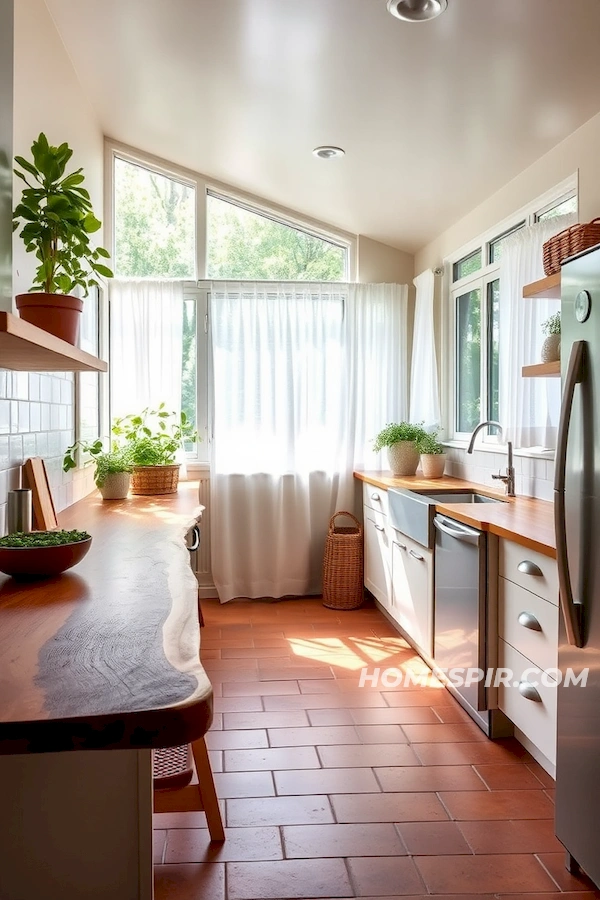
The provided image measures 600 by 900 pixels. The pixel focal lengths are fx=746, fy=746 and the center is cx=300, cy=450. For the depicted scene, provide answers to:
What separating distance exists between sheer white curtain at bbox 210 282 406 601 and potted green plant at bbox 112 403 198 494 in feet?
1.00

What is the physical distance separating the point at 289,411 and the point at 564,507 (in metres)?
3.21

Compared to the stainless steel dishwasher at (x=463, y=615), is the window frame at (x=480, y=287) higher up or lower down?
higher up

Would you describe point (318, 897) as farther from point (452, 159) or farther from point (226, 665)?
point (452, 159)

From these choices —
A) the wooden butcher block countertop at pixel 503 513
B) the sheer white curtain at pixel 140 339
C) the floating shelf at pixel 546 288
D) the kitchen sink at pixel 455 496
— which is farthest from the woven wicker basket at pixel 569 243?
the sheer white curtain at pixel 140 339

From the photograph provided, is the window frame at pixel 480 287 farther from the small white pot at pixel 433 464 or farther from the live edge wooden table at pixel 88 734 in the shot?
the live edge wooden table at pixel 88 734

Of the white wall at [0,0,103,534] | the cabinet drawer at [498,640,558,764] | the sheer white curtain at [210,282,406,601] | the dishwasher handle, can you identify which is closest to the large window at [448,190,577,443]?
the sheer white curtain at [210,282,406,601]

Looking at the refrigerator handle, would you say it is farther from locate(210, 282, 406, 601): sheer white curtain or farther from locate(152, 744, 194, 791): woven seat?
locate(210, 282, 406, 601): sheer white curtain

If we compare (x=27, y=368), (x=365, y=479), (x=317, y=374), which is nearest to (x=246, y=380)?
(x=317, y=374)

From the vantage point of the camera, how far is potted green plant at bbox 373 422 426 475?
4.77 metres

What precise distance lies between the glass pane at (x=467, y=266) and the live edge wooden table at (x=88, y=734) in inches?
140

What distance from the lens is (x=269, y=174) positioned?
4.76 metres

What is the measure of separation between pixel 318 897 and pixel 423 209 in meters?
3.81

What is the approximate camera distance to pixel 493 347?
13.9 ft

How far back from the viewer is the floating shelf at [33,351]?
1.54 meters
